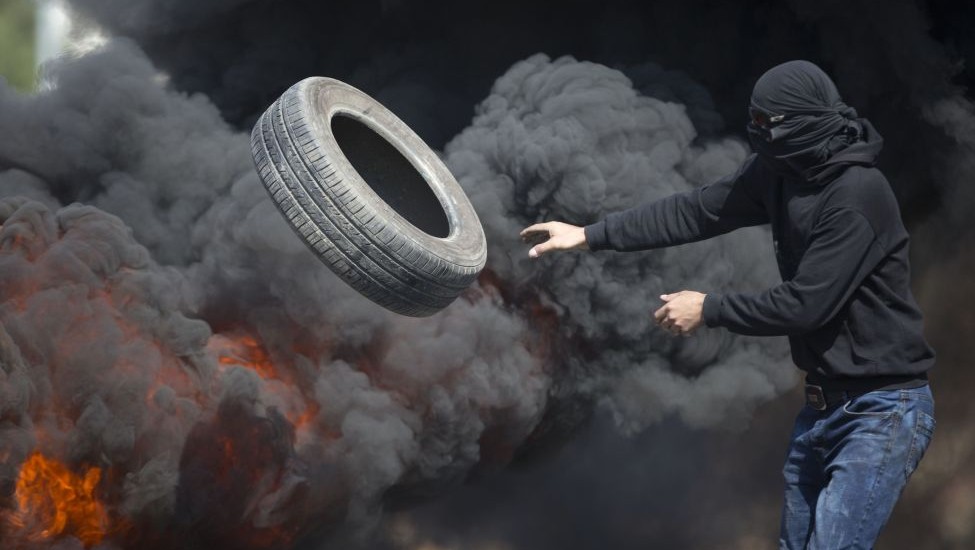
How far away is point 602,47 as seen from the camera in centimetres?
934

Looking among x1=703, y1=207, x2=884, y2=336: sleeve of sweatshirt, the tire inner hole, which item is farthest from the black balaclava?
the tire inner hole

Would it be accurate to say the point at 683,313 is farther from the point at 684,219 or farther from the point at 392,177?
the point at 392,177

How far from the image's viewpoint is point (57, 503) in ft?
21.6

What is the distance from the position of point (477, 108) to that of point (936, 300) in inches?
154

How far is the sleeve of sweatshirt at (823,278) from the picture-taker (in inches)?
132

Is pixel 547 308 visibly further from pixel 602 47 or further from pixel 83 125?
pixel 83 125

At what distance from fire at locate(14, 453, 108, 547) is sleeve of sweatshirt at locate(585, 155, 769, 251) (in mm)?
3986

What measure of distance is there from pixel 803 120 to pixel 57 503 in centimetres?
508

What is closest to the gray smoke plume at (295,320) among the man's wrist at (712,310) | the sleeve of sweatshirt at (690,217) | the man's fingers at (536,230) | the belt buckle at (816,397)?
the man's fingers at (536,230)

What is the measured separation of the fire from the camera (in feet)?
21.0

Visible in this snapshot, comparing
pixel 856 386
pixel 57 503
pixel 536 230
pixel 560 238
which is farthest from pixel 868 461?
pixel 57 503

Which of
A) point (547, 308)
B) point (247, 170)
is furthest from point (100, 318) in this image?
point (547, 308)

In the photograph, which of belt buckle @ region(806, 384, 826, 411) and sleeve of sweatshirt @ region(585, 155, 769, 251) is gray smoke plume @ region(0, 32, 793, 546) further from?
belt buckle @ region(806, 384, 826, 411)

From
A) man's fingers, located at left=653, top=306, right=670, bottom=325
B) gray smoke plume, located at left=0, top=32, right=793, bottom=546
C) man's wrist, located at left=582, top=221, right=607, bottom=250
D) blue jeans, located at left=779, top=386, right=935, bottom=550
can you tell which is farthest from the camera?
gray smoke plume, located at left=0, top=32, right=793, bottom=546
